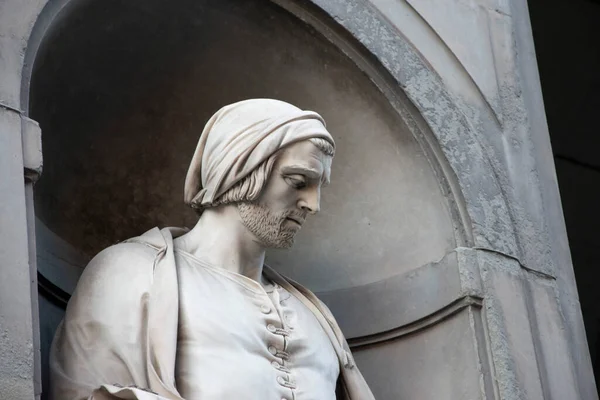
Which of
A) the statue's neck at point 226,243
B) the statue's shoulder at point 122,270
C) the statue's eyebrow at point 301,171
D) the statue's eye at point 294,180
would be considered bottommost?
the statue's shoulder at point 122,270

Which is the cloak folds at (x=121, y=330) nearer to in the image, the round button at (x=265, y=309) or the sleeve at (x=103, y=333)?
the sleeve at (x=103, y=333)

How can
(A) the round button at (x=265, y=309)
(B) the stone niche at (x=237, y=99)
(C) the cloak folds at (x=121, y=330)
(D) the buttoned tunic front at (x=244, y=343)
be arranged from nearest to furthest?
(C) the cloak folds at (x=121, y=330)
(D) the buttoned tunic front at (x=244, y=343)
(A) the round button at (x=265, y=309)
(B) the stone niche at (x=237, y=99)

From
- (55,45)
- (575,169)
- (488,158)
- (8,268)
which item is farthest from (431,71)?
(575,169)

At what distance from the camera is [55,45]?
4770mm

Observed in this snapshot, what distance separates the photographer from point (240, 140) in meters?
4.49

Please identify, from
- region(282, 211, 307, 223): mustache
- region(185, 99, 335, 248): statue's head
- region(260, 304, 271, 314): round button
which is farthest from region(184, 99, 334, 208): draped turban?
region(260, 304, 271, 314): round button

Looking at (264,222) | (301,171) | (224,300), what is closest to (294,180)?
(301,171)

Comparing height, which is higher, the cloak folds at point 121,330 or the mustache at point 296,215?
the mustache at point 296,215

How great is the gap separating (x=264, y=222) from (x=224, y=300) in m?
0.26

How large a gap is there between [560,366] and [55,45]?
1.67 m

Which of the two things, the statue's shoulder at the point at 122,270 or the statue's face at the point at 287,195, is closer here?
the statue's shoulder at the point at 122,270

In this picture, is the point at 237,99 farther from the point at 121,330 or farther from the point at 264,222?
the point at 121,330

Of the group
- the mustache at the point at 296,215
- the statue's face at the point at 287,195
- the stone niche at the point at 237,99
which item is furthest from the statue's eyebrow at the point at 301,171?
the stone niche at the point at 237,99

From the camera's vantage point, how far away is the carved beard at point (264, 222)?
4500mm
